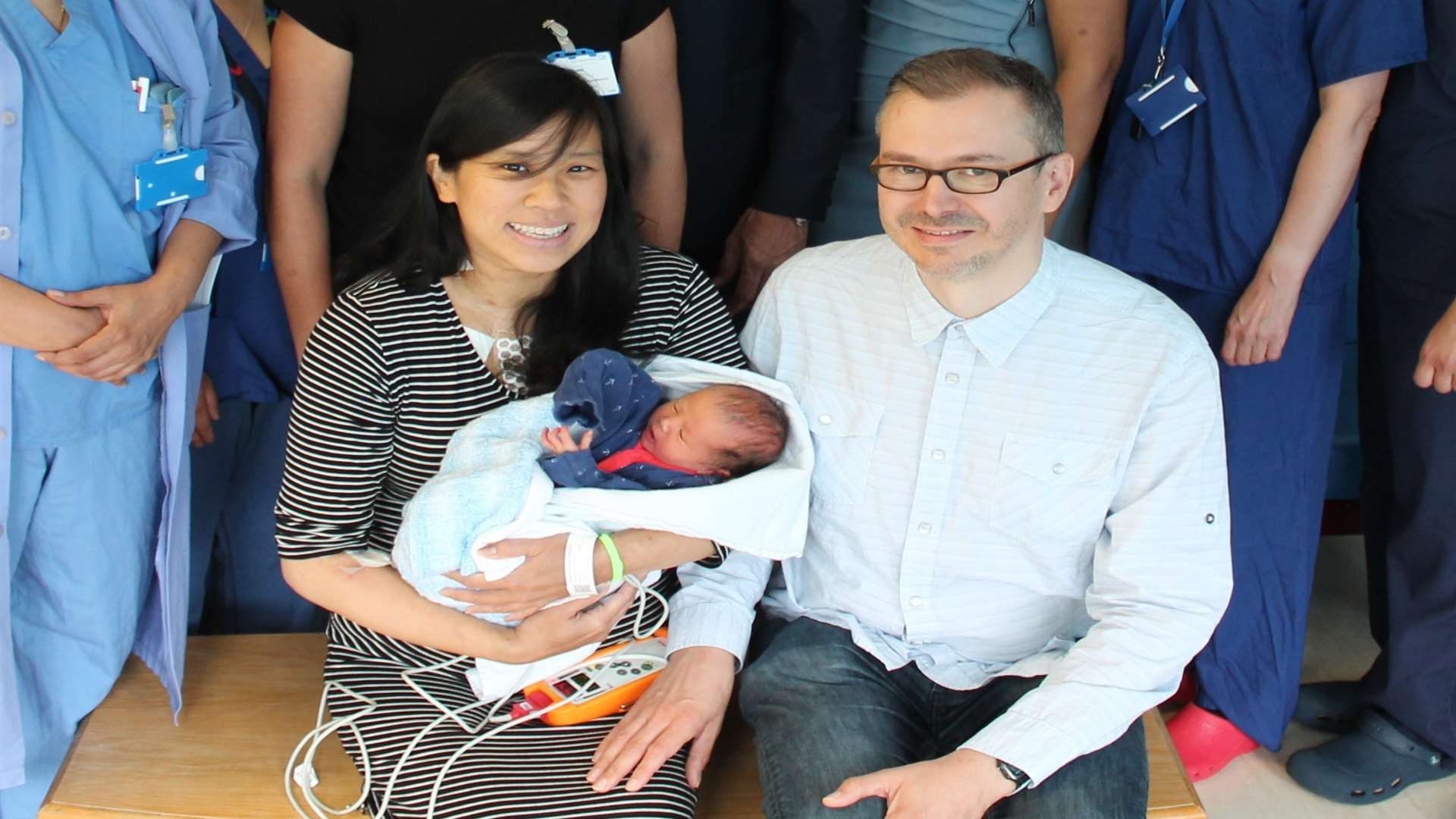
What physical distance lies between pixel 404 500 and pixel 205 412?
0.56 meters

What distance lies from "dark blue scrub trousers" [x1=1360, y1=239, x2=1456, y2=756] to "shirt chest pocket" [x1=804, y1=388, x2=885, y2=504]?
109 cm

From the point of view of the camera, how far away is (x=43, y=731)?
2.25 meters

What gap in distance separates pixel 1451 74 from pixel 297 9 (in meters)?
1.84

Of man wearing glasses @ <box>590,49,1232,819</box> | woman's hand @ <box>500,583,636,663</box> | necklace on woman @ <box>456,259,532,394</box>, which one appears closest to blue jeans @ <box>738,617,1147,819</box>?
man wearing glasses @ <box>590,49,1232,819</box>

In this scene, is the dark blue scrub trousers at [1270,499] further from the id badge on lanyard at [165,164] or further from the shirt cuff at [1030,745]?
the id badge on lanyard at [165,164]

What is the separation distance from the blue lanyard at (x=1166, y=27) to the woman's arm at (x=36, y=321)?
180 centimetres

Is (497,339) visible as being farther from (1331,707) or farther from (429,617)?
(1331,707)

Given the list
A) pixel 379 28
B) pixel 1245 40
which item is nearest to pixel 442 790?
pixel 379 28

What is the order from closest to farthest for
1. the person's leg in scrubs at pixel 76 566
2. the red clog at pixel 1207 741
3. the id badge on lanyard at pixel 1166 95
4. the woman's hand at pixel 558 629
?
the woman's hand at pixel 558 629
the person's leg in scrubs at pixel 76 566
the id badge on lanyard at pixel 1166 95
the red clog at pixel 1207 741

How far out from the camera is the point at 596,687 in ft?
6.77

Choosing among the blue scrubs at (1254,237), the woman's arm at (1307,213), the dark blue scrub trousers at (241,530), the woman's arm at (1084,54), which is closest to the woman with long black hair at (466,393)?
the dark blue scrub trousers at (241,530)

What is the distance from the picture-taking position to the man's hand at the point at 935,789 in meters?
1.80

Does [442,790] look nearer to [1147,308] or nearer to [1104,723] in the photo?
[1104,723]

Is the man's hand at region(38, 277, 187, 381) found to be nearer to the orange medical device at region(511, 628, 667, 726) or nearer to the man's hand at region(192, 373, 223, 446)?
the man's hand at region(192, 373, 223, 446)
